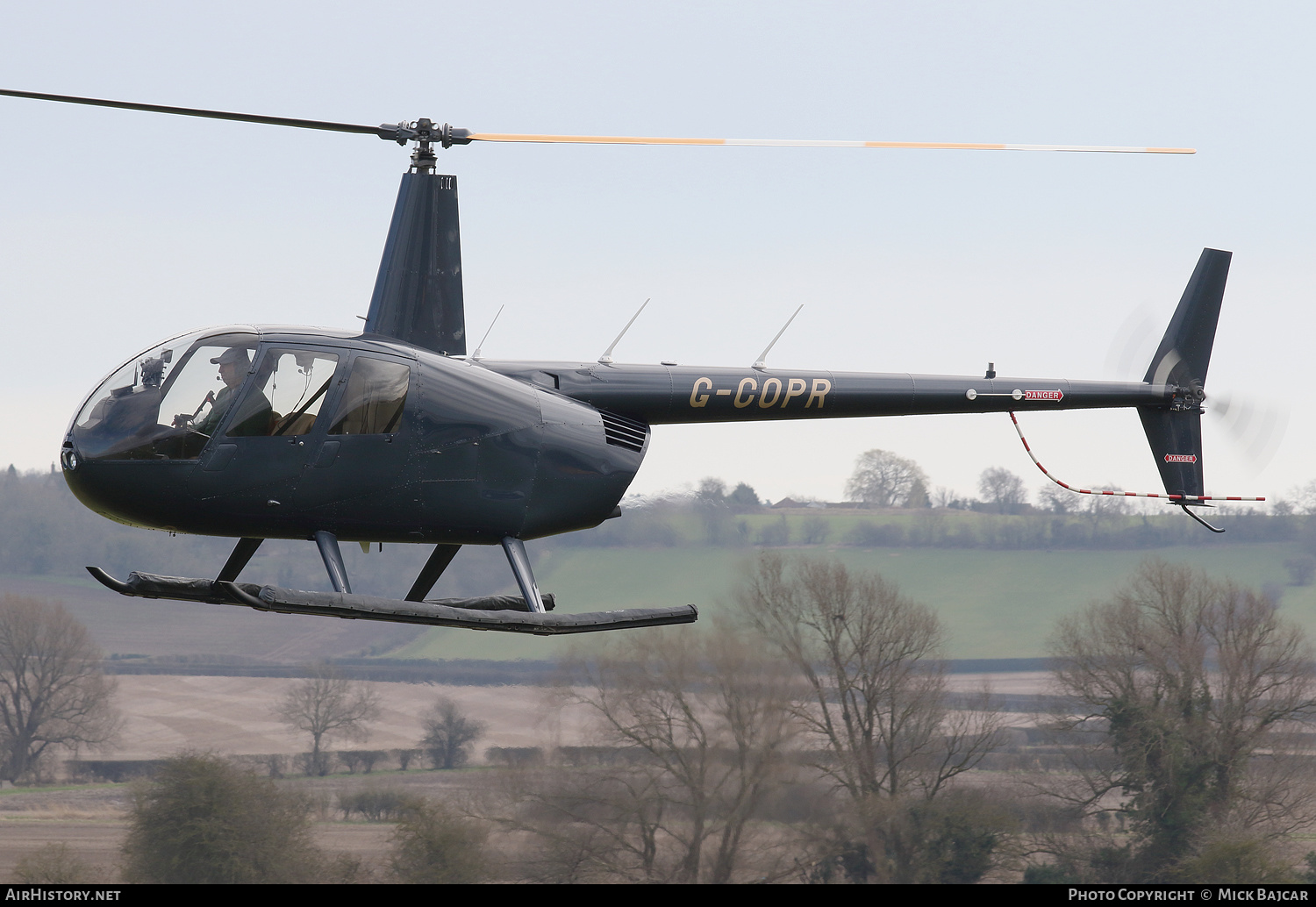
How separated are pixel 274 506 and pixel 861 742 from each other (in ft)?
145

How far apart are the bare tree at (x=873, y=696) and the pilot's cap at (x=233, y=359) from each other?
39.2 m

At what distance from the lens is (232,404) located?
354 inches

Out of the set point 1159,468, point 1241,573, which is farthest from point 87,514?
point 1159,468

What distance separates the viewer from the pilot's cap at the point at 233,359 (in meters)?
9.05

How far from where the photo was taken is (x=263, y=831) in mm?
49000

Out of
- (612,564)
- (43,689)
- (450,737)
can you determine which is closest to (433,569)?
(450,737)

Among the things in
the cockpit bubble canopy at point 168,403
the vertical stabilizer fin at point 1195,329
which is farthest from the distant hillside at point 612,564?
the cockpit bubble canopy at point 168,403

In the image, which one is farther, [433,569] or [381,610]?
[433,569]

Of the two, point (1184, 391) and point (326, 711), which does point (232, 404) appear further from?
point (326, 711)

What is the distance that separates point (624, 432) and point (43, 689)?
222ft

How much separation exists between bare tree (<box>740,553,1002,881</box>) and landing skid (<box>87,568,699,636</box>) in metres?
37.8

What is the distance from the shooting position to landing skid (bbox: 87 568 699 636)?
8463 millimetres

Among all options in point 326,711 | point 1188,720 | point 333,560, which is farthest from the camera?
point 326,711

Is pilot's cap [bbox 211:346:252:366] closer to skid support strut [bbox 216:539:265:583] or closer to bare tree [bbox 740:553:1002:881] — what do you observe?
skid support strut [bbox 216:539:265:583]
